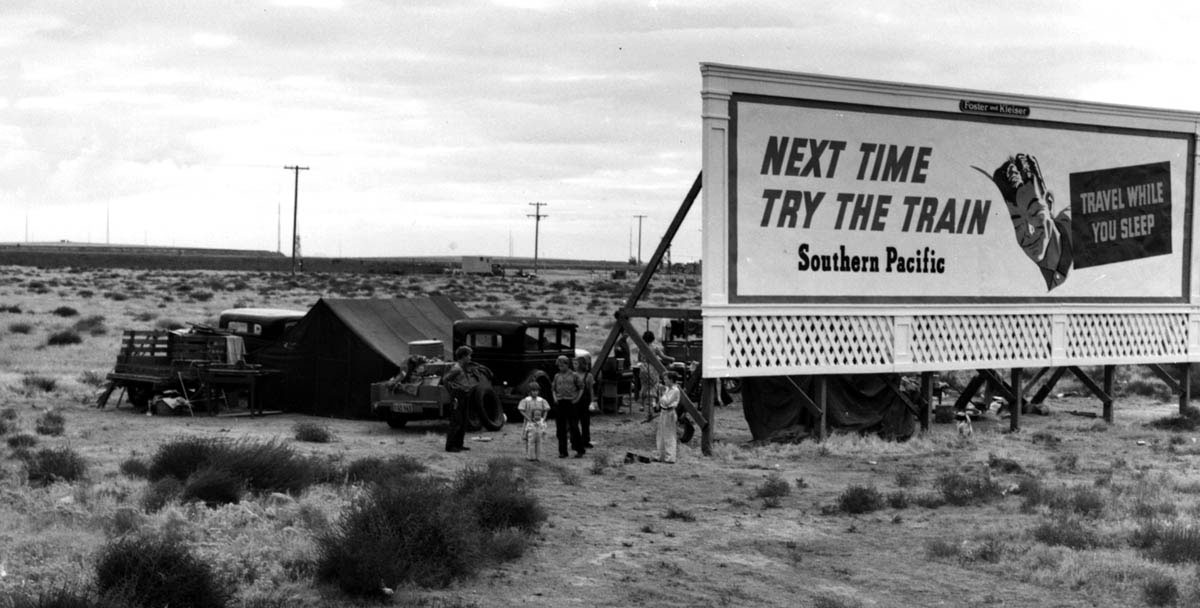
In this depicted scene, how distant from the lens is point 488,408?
76.3 feet

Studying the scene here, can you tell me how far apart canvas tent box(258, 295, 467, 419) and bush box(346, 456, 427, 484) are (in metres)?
6.10

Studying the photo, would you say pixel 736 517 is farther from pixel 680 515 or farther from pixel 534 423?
pixel 534 423

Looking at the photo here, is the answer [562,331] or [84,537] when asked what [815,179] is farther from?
[84,537]

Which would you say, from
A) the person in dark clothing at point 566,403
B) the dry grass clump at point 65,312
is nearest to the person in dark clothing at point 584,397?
the person in dark clothing at point 566,403

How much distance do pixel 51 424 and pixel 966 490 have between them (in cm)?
1409

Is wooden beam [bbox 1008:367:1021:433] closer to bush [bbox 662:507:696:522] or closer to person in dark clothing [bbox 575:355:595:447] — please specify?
person in dark clothing [bbox 575:355:595:447]

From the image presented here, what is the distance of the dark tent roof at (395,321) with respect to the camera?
80.6ft

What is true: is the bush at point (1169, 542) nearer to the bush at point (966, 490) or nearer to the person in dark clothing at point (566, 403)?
the bush at point (966, 490)

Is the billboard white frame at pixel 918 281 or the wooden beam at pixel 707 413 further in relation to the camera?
the wooden beam at pixel 707 413

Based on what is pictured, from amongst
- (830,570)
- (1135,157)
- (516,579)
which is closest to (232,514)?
(516,579)

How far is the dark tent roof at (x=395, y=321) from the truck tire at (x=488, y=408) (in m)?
1.83

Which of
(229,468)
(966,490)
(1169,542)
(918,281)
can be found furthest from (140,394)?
(1169,542)

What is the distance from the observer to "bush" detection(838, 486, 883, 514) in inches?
627

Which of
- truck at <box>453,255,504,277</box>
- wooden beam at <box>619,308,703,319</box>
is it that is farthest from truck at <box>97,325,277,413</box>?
truck at <box>453,255,504,277</box>
